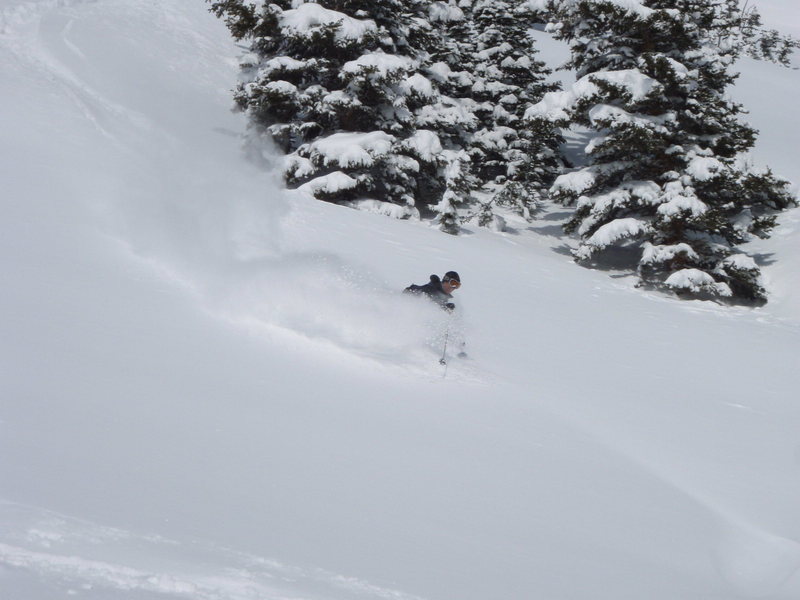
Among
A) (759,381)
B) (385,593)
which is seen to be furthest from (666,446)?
(385,593)

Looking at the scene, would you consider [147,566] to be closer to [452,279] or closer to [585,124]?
[452,279]

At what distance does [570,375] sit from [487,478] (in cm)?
417

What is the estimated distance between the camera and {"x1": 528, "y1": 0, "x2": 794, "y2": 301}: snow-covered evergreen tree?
16.6 meters

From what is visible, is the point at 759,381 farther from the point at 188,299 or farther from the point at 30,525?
the point at 30,525

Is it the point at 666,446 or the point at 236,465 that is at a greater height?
the point at 666,446

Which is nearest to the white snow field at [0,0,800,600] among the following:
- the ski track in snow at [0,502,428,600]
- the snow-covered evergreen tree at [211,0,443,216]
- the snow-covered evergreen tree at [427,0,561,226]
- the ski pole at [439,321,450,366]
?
the ski track in snow at [0,502,428,600]

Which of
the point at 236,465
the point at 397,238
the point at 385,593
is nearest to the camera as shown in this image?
the point at 385,593

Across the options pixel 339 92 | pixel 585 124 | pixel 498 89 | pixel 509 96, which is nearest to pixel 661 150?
pixel 585 124

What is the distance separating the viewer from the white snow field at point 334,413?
381 centimetres

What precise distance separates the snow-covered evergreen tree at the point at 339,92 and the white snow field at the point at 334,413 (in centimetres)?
349

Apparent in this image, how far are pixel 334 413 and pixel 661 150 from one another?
1414 centimetres

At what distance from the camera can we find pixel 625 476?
20.7ft

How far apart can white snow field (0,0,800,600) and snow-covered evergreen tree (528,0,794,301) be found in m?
2.17

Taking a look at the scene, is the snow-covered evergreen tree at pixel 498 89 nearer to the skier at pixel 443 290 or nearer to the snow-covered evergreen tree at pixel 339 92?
the snow-covered evergreen tree at pixel 339 92
